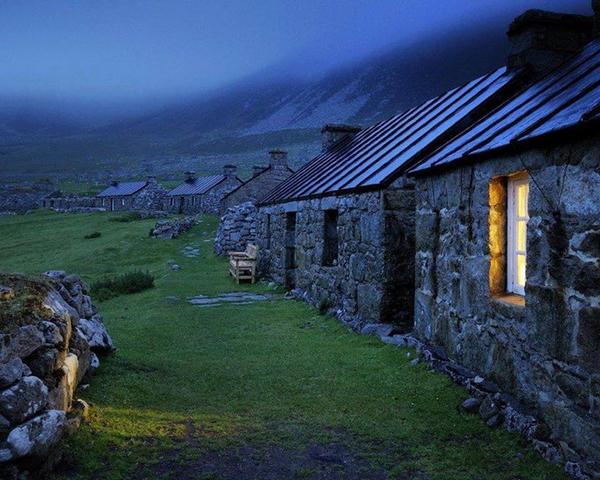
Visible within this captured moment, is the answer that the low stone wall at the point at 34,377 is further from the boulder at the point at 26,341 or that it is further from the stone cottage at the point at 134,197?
the stone cottage at the point at 134,197

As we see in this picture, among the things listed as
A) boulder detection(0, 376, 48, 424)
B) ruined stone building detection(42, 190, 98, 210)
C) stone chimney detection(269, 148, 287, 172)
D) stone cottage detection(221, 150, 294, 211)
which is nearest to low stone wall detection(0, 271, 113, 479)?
boulder detection(0, 376, 48, 424)

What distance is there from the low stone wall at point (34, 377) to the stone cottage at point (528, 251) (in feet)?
13.9

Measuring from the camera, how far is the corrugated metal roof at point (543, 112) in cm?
501

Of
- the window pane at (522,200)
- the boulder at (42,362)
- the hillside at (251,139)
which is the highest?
the hillside at (251,139)

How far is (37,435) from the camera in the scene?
4039mm

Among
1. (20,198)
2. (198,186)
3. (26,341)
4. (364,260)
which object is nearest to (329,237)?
(364,260)

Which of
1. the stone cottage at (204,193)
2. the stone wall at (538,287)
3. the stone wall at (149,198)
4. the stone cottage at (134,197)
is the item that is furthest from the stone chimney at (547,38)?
the stone cottage at (134,197)

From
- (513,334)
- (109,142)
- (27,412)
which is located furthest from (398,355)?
(109,142)

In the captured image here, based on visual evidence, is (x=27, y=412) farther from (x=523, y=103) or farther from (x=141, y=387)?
(x=523, y=103)

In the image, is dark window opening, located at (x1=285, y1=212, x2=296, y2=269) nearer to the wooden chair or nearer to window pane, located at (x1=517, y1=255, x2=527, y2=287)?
the wooden chair

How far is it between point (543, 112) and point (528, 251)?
1753 millimetres

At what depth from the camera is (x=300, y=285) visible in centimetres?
1483

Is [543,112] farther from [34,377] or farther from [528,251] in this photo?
[34,377]

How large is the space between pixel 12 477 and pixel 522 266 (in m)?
5.25
